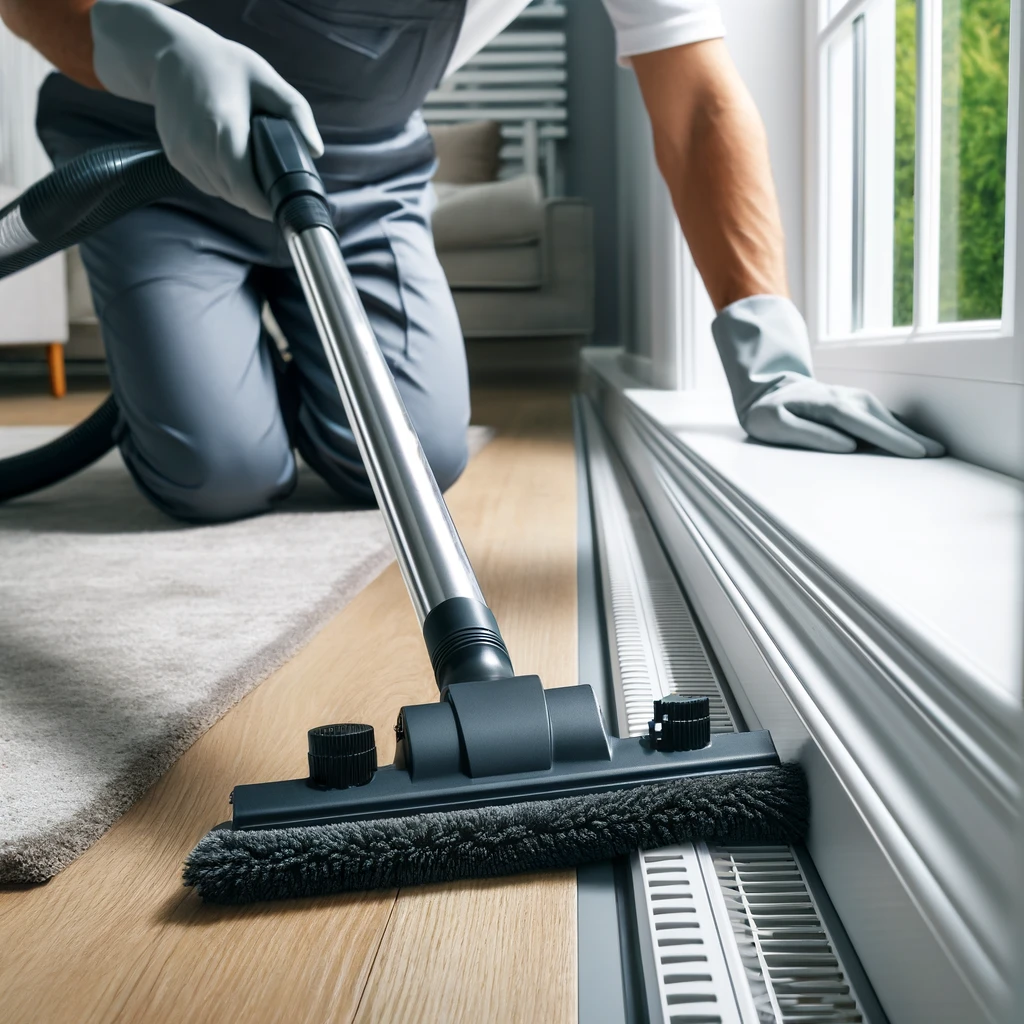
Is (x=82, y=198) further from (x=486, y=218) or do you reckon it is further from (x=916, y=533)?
(x=486, y=218)

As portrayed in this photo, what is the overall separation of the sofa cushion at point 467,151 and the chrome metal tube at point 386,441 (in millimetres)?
3591

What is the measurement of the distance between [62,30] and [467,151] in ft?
10.6

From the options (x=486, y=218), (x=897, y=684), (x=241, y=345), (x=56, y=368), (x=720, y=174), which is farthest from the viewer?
(x=56, y=368)

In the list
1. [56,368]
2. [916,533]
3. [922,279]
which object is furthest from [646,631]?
[56,368]

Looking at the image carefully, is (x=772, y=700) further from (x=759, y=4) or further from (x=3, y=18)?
(x=759, y=4)

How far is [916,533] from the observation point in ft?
1.92

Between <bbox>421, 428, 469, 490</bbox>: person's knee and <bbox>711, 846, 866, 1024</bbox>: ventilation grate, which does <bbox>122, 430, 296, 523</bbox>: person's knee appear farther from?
<bbox>711, 846, 866, 1024</bbox>: ventilation grate

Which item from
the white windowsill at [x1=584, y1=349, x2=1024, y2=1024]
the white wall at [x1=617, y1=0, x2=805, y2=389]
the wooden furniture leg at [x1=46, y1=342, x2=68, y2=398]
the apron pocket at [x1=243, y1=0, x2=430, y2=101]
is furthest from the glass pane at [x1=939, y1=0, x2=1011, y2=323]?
the wooden furniture leg at [x1=46, y1=342, x2=68, y2=398]

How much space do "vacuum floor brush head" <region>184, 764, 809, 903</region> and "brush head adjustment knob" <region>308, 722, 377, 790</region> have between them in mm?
19

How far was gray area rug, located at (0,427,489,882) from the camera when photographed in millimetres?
553

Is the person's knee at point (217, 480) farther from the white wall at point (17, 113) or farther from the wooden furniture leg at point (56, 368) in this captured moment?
the white wall at point (17, 113)

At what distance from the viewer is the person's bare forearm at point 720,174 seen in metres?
1.10

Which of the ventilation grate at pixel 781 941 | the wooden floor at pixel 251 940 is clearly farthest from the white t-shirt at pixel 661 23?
the ventilation grate at pixel 781 941

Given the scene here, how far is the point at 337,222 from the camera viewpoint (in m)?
1.44
